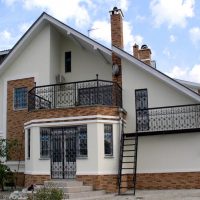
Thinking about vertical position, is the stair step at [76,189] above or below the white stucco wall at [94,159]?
below

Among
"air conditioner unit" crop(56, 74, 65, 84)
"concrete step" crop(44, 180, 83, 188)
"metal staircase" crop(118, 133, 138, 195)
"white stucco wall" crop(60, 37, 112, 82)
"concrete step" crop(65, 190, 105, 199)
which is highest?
"white stucco wall" crop(60, 37, 112, 82)

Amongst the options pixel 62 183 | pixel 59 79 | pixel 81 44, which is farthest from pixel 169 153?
pixel 81 44

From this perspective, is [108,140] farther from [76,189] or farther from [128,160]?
[76,189]

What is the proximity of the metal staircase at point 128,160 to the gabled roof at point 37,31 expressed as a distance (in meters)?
4.46

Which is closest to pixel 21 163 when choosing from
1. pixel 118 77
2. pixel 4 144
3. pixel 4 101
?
pixel 4 144

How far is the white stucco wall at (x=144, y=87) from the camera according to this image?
1917 cm

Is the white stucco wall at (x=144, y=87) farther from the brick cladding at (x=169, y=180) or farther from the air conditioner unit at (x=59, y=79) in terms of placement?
the air conditioner unit at (x=59, y=79)

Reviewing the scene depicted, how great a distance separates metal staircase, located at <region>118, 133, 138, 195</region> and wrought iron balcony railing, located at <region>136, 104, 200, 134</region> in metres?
0.66

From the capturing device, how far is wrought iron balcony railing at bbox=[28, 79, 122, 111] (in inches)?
736

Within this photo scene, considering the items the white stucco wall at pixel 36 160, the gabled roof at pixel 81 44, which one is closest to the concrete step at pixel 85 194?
the white stucco wall at pixel 36 160

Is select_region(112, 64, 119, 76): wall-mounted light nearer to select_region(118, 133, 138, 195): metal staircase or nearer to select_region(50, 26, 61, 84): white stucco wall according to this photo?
select_region(118, 133, 138, 195): metal staircase

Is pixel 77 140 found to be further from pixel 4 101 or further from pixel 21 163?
pixel 4 101

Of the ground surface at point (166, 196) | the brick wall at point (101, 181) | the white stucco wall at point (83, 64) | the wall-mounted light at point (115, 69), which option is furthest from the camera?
the white stucco wall at point (83, 64)

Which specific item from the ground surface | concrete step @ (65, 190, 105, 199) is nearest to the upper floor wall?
concrete step @ (65, 190, 105, 199)
